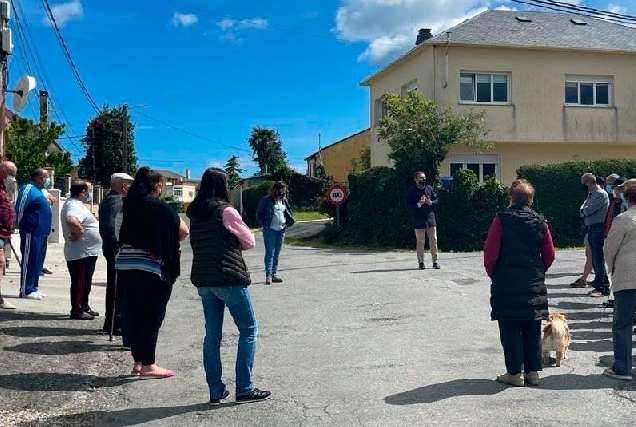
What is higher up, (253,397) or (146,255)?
(146,255)

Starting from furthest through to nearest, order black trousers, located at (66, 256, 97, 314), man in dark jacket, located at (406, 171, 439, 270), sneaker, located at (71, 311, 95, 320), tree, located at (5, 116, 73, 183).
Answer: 1. tree, located at (5, 116, 73, 183)
2. man in dark jacket, located at (406, 171, 439, 270)
3. sneaker, located at (71, 311, 95, 320)
4. black trousers, located at (66, 256, 97, 314)

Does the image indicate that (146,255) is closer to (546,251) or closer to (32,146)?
(546,251)

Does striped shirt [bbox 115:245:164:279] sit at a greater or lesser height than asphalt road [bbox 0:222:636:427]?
greater

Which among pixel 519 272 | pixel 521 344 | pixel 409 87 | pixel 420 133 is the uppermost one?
pixel 409 87

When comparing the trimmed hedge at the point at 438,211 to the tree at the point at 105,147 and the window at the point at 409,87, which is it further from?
the tree at the point at 105,147

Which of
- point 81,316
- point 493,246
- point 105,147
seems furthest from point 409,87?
point 105,147

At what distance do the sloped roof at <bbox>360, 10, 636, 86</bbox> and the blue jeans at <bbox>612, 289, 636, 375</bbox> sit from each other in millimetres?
20590

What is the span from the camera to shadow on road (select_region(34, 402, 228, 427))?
16.7ft

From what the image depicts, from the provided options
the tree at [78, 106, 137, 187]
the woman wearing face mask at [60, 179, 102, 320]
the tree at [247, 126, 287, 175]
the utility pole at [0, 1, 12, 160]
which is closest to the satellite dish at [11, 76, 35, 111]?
the utility pole at [0, 1, 12, 160]

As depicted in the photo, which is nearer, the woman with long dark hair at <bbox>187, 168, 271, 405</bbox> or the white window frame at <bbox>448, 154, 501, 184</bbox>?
the woman with long dark hair at <bbox>187, 168, 271, 405</bbox>

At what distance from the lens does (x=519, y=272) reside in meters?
5.74

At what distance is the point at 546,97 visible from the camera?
26.7m

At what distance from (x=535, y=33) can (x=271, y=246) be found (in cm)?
1927

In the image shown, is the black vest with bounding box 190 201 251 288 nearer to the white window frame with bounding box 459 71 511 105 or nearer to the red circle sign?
the red circle sign
